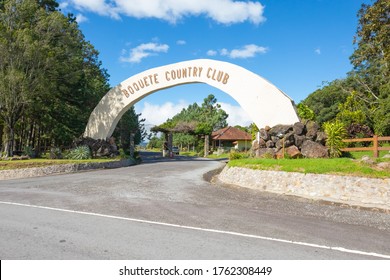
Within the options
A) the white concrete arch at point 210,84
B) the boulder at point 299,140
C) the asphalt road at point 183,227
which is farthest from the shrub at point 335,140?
the asphalt road at point 183,227

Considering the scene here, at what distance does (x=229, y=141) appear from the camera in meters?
46.3

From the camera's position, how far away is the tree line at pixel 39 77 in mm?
18219

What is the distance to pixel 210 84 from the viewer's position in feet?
56.6

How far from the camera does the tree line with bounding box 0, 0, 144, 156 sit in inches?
717

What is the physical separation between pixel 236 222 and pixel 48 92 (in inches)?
718

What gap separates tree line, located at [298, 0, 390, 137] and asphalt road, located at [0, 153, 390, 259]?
8.95 meters

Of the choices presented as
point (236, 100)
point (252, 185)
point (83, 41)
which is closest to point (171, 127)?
point (83, 41)

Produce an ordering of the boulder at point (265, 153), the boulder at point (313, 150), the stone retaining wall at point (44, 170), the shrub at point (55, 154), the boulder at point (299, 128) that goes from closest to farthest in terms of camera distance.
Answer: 1. the boulder at point (313, 150)
2. the boulder at point (299, 128)
3. the boulder at point (265, 153)
4. the stone retaining wall at point (44, 170)
5. the shrub at point (55, 154)

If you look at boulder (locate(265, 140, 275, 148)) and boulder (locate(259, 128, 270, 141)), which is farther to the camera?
boulder (locate(259, 128, 270, 141))

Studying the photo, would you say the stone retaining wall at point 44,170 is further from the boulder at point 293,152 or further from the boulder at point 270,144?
the boulder at point 293,152

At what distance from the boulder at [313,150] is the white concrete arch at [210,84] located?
1615 mm

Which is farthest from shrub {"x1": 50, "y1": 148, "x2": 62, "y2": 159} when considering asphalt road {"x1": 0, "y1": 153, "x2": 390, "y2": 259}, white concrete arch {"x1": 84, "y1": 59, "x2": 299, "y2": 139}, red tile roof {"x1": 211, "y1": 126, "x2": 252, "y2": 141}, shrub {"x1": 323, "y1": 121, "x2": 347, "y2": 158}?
red tile roof {"x1": 211, "y1": 126, "x2": 252, "y2": 141}

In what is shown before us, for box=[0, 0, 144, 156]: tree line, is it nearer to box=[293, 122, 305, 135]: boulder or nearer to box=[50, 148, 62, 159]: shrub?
box=[50, 148, 62, 159]: shrub

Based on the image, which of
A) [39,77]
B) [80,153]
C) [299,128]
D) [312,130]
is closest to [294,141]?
[299,128]
